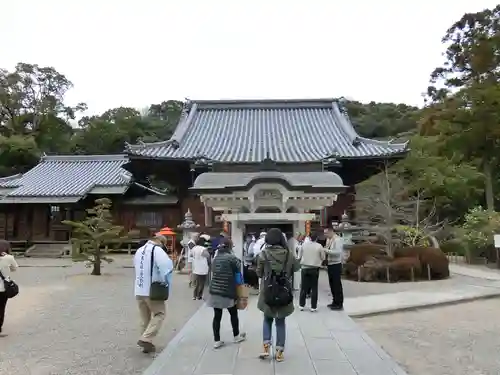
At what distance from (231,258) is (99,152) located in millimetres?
42618

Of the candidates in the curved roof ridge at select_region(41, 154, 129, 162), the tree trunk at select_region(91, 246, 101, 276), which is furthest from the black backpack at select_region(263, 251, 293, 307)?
the curved roof ridge at select_region(41, 154, 129, 162)

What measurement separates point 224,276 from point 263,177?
240 inches

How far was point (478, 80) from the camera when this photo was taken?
26625 millimetres

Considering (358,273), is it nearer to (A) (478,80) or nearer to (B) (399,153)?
(B) (399,153)

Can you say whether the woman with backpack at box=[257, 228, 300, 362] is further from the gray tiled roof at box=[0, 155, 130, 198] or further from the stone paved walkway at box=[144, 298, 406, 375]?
the gray tiled roof at box=[0, 155, 130, 198]

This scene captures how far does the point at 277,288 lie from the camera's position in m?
5.39

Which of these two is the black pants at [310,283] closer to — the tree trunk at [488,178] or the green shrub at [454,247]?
the green shrub at [454,247]

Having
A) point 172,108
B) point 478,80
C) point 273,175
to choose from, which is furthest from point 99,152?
point 273,175

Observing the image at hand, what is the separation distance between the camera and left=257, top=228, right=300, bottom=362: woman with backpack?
212 inches

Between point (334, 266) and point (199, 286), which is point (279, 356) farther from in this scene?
point (199, 286)

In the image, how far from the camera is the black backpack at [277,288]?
5352 millimetres

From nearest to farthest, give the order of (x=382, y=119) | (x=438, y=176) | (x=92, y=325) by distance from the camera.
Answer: (x=92, y=325) → (x=438, y=176) → (x=382, y=119)

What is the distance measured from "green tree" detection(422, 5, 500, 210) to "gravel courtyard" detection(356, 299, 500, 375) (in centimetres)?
1558

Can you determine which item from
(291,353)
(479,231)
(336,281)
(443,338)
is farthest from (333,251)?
(479,231)
